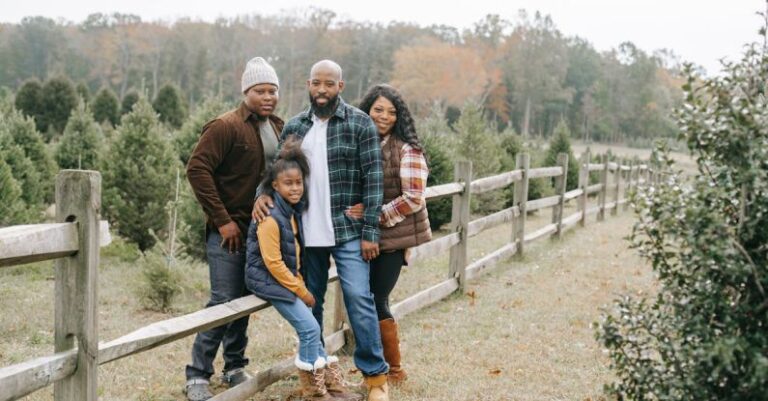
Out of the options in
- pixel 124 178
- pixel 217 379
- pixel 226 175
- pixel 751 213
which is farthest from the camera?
pixel 124 178

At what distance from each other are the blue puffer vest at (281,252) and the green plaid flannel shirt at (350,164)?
0.98ft

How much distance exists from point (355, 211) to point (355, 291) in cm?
49

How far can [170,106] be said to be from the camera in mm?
29438

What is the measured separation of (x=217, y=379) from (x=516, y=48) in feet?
212

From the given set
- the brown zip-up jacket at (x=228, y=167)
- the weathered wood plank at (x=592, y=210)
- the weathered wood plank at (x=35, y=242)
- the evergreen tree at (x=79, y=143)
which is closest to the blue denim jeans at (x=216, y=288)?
the brown zip-up jacket at (x=228, y=167)

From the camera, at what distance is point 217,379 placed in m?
4.69

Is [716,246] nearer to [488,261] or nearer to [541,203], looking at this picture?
[488,261]

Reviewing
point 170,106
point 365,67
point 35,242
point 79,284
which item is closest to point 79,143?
point 79,284

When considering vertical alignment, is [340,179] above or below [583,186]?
above

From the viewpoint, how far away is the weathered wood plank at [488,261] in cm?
799

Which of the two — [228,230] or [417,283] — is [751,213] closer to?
[228,230]

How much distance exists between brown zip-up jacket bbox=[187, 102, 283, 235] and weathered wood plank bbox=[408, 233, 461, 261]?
178cm

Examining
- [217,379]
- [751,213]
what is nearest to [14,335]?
[217,379]

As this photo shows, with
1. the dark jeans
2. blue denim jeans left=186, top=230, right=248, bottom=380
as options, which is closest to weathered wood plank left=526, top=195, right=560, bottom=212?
the dark jeans
